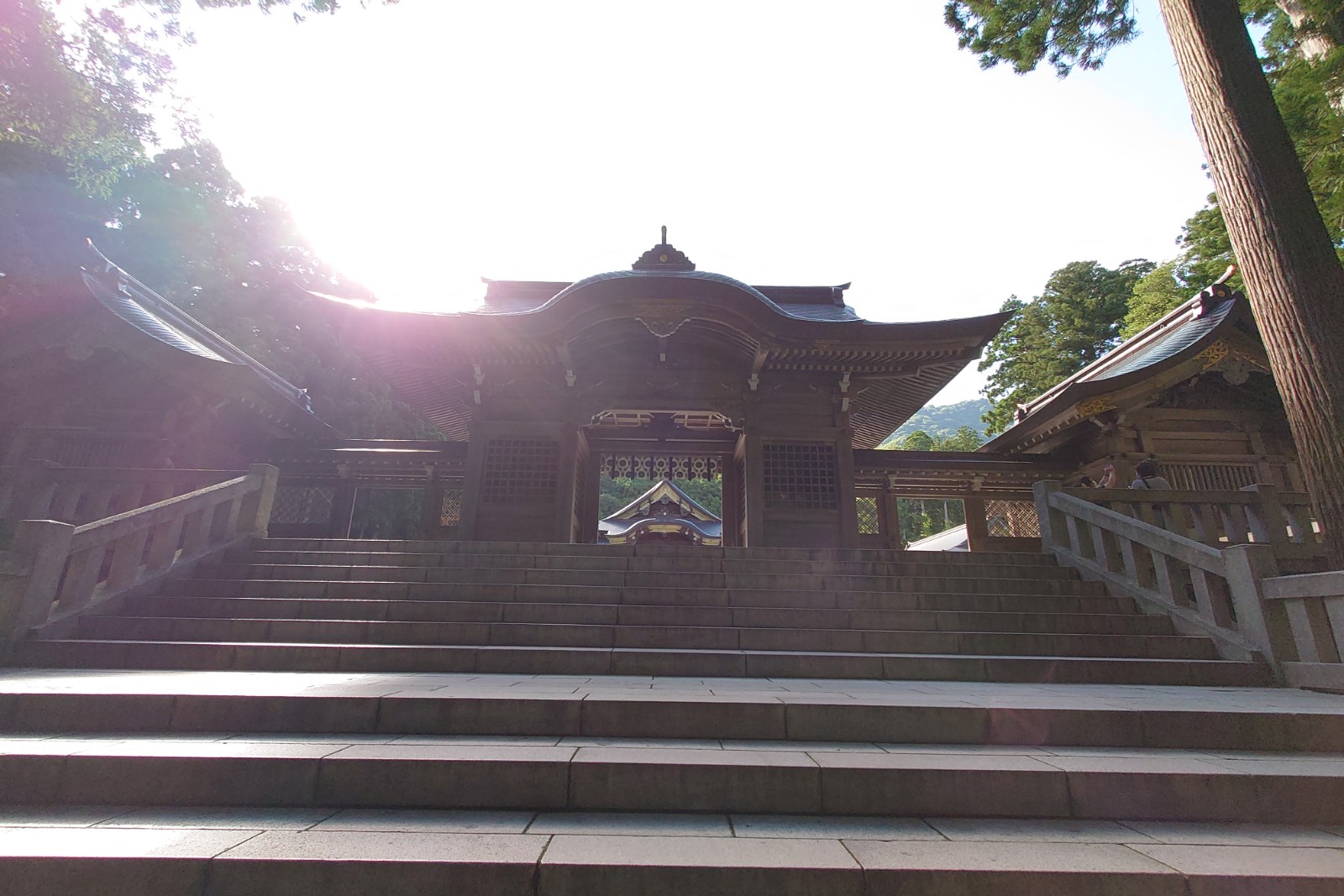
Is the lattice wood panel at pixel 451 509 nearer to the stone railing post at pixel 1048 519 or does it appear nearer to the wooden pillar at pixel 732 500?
the wooden pillar at pixel 732 500

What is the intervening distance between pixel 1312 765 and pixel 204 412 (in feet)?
44.5

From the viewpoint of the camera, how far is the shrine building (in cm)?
919

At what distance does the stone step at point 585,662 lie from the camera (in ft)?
13.4

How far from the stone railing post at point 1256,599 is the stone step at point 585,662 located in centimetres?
31

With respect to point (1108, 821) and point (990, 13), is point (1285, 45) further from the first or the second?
point (1108, 821)

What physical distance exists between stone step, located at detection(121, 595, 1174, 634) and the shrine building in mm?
4275

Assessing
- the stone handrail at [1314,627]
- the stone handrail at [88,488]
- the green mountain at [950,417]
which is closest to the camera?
the stone handrail at [1314,627]

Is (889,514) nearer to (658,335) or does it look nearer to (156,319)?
(658,335)

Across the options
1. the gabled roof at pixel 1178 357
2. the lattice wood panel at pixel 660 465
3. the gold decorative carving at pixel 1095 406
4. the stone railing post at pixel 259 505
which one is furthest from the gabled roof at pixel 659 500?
the stone railing post at pixel 259 505

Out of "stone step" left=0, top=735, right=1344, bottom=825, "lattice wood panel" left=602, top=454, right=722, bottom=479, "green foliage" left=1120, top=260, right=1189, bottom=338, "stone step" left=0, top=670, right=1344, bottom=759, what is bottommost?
"stone step" left=0, top=735, right=1344, bottom=825

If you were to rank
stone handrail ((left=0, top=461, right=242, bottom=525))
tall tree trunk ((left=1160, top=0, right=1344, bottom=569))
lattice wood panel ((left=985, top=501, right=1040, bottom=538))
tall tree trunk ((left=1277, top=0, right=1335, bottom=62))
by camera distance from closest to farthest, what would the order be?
tall tree trunk ((left=1160, top=0, right=1344, bottom=569)), stone handrail ((left=0, top=461, right=242, bottom=525)), tall tree trunk ((left=1277, top=0, right=1335, bottom=62)), lattice wood panel ((left=985, top=501, right=1040, bottom=538))

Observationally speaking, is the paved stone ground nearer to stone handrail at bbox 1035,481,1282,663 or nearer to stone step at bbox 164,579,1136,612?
stone handrail at bbox 1035,481,1282,663

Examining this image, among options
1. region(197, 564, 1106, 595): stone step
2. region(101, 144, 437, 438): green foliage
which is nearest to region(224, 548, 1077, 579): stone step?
region(197, 564, 1106, 595): stone step

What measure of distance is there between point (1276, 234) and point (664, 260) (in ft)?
26.6
